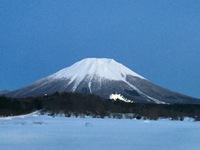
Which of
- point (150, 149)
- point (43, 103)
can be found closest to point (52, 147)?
point (150, 149)

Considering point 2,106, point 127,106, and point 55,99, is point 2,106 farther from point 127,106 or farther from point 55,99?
point 127,106

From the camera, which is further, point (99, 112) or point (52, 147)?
point (99, 112)

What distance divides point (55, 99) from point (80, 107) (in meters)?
5.83

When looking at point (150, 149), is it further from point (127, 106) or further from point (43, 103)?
point (127, 106)

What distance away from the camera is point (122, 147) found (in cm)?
2534

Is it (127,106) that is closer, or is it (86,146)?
(86,146)

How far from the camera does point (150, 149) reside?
24641 millimetres

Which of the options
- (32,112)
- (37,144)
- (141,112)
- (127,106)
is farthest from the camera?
(127,106)

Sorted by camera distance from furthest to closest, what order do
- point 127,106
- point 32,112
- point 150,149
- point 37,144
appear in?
point 127,106
point 32,112
point 37,144
point 150,149

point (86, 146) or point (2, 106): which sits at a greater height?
point (2, 106)

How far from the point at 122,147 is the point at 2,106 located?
200ft

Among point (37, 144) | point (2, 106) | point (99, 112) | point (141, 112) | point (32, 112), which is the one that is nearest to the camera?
point (37, 144)

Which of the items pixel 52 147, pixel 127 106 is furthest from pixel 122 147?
pixel 127 106

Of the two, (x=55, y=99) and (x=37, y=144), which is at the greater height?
(x=55, y=99)
